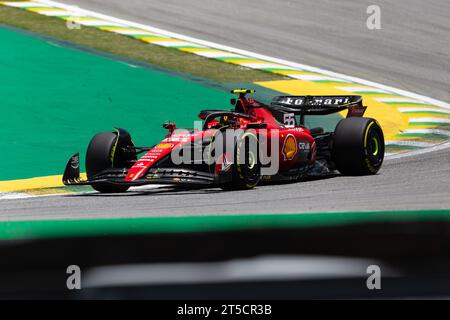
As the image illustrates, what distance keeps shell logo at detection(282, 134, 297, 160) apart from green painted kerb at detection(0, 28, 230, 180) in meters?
3.16

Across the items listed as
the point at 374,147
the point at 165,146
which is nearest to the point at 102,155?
the point at 165,146

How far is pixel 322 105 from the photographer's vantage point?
1266 centimetres

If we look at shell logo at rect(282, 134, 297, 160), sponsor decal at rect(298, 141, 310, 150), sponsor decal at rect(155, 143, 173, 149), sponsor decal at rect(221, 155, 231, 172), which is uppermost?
sponsor decal at rect(298, 141, 310, 150)

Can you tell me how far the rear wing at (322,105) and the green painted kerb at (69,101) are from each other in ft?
9.08

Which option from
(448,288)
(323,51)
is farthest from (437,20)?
(448,288)

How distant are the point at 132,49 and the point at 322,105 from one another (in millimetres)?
8496

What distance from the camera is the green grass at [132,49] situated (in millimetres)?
19125

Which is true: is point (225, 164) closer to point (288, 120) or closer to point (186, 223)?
point (288, 120)

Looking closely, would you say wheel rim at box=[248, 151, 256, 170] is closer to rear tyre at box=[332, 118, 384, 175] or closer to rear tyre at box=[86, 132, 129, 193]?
rear tyre at box=[332, 118, 384, 175]

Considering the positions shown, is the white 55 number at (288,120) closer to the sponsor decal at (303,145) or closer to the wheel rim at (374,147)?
the sponsor decal at (303,145)

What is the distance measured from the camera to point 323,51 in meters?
Answer: 21.4

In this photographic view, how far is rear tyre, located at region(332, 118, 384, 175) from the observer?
11742mm

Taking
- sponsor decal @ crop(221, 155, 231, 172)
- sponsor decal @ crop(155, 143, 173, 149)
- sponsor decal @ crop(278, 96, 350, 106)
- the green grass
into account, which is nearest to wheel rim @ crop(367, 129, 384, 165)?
sponsor decal @ crop(278, 96, 350, 106)

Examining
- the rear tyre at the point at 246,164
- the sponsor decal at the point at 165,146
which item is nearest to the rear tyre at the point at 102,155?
the sponsor decal at the point at 165,146
